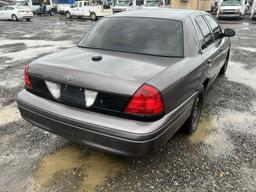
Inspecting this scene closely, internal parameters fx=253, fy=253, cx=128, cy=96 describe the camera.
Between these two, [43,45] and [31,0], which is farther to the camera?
[31,0]

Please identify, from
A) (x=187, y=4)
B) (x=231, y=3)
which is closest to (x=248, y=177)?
(x=231, y=3)

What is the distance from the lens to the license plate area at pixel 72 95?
8.05 ft

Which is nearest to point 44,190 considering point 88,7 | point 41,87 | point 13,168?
point 13,168

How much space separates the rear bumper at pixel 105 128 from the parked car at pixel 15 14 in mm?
22886

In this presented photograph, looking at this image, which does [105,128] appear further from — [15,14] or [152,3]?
[15,14]

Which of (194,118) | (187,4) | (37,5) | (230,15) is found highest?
(187,4)

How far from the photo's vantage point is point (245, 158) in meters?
3.08

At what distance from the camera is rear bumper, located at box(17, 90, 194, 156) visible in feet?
7.38

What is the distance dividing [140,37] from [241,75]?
404 centimetres

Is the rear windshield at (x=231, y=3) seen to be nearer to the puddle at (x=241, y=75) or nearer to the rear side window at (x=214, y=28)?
the puddle at (x=241, y=75)

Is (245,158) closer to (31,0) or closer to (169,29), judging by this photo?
(169,29)

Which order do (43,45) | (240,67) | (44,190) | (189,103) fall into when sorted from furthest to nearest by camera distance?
(43,45) < (240,67) < (189,103) < (44,190)

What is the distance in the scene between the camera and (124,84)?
2271 millimetres

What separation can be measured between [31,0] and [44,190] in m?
32.1
